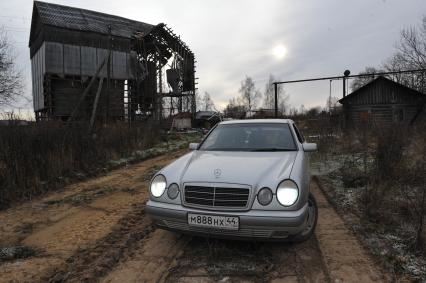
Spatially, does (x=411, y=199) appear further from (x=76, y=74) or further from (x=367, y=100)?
(x=367, y=100)

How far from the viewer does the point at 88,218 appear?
6027mm

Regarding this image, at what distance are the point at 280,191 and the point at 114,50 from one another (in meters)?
29.6

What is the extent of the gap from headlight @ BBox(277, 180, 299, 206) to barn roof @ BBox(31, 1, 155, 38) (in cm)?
2841

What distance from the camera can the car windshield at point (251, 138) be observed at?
18.3 feet

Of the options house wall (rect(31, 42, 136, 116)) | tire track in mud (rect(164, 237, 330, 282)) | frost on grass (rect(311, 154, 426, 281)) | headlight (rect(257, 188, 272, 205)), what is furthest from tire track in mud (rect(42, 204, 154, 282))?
house wall (rect(31, 42, 136, 116))

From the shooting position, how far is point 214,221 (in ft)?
13.4

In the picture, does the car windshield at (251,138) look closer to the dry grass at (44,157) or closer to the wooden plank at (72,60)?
the dry grass at (44,157)

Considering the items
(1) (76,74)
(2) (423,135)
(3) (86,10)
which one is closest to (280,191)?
(2) (423,135)

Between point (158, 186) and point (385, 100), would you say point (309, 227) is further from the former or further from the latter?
point (385, 100)

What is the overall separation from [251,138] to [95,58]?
26578mm

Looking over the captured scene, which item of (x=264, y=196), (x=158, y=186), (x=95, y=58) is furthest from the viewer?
(x=95, y=58)

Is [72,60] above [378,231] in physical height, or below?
above

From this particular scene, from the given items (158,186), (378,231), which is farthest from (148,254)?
(378,231)

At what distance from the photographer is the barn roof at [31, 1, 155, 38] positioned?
94.4 ft
